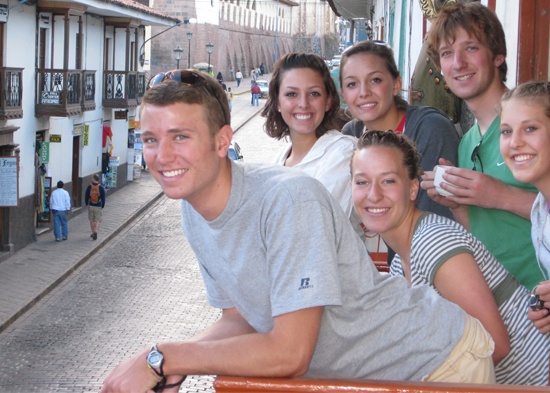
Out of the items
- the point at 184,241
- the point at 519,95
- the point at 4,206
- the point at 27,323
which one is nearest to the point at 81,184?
the point at 184,241

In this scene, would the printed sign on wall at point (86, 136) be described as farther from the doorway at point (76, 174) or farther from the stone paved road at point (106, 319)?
the stone paved road at point (106, 319)

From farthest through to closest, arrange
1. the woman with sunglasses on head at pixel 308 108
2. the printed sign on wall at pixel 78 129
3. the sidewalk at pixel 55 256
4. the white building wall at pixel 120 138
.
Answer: the white building wall at pixel 120 138
the printed sign on wall at pixel 78 129
the sidewalk at pixel 55 256
the woman with sunglasses on head at pixel 308 108

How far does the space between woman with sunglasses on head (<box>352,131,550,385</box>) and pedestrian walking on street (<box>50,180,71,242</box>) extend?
50.6 feet

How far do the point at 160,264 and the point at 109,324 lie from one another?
429 centimetres

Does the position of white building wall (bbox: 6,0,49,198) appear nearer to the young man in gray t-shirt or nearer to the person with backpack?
the person with backpack

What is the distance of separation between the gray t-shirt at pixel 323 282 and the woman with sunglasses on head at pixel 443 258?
0.43ft

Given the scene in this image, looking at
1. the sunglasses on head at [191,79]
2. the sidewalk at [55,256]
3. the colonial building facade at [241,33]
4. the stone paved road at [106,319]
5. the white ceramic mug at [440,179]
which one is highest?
the colonial building facade at [241,33]

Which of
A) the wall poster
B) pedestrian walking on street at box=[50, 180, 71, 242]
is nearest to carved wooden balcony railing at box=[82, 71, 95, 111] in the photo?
the wall poster

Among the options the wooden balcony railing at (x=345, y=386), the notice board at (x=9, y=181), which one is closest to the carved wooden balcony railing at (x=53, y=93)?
the notice board at (x=9, y=181)

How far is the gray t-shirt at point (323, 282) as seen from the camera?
2082 mm

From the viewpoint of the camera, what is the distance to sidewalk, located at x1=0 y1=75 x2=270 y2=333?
13.0 metres

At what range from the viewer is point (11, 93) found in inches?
611

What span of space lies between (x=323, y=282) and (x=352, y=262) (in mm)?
173

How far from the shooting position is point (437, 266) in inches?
95.2
